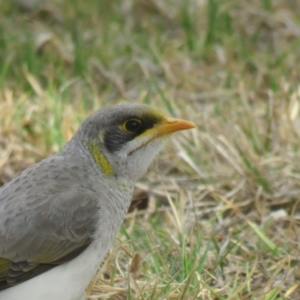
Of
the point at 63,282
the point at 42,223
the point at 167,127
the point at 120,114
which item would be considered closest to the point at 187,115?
the point at 167,127

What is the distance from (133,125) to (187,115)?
2529mm

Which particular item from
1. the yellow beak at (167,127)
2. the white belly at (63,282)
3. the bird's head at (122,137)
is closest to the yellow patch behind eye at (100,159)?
the bird's head at (122,137)

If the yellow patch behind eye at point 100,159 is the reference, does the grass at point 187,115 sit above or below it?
below

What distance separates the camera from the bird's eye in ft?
16.9

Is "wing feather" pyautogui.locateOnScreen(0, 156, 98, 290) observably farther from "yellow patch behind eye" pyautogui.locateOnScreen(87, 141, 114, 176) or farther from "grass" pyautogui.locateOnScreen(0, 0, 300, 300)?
"grass" pyautogui.locateOnScreen(0, 0, 300, 300)

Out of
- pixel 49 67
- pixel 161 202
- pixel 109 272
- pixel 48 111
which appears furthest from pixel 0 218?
pixel 49 67

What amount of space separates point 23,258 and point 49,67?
4.36m

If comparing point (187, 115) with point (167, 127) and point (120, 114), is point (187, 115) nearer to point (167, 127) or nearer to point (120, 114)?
point (167, 127)

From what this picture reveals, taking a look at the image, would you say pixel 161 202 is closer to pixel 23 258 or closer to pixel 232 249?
pixel 232 249

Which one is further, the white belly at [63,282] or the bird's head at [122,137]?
the bird's head at [122,137]

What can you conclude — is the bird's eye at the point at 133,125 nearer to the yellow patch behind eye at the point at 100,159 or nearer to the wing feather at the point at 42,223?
the yellow patch behind eye at the point at 100,159

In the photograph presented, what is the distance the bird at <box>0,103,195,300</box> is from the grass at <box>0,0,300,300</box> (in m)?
0.34

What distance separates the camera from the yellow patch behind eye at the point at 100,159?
5117 millimetres

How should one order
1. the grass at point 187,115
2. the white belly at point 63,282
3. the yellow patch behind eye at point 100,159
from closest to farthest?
1. the white belly at point 63,282
2. the yellow patch behind eye at point 100,159
3. the grass at point 187,115
